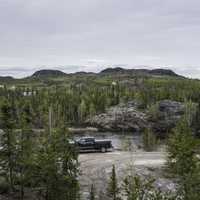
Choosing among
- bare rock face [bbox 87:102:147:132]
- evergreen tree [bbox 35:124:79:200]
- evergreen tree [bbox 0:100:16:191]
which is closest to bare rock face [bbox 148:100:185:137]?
bare rock face [bbox 87:102:147:132]

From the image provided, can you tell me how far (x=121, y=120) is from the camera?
14500cm

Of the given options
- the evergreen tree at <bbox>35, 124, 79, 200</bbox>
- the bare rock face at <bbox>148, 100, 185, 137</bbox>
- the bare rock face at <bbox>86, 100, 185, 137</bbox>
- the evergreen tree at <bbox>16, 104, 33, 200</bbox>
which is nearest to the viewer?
the evergreen tree at <bbox>35, 124, 79, 200</bbox>

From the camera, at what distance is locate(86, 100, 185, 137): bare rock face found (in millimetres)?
140625

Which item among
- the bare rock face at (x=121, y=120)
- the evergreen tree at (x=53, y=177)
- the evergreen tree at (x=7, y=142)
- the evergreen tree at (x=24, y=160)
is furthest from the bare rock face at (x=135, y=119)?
the evergreen tree at (x=53, y=177)

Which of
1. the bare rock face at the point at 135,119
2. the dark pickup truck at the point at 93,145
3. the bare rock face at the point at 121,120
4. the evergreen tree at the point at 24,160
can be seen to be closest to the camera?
the evergreen tree at the point at 24,160

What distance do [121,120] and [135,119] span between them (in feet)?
14.7

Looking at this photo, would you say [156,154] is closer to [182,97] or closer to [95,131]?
[95,131]

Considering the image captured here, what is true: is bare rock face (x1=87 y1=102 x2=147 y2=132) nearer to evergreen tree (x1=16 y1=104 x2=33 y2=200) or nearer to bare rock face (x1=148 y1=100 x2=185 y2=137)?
bare rock face (x1=148 y1=100 x2=185 y2=137)

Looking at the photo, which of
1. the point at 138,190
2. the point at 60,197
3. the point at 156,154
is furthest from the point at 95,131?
the point at 138,190

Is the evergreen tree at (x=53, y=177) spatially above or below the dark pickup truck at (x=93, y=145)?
above

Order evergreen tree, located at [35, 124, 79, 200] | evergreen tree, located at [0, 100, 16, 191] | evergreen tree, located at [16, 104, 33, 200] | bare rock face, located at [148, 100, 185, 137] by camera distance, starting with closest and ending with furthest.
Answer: evergreen tree, located at [35, 124, 79, 200] < evergreen tree, located at [16, 104, 33, 200] < evergreen tree, located at [0, 100, 16, 191] < bare rock face, located at [148, 100, 185, 137]

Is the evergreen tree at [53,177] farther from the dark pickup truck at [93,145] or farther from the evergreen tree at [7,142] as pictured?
the dark pickup truck at [93,145]

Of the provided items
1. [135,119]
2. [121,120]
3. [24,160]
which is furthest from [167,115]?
[24,160]

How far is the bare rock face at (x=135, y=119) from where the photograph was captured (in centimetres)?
14062
